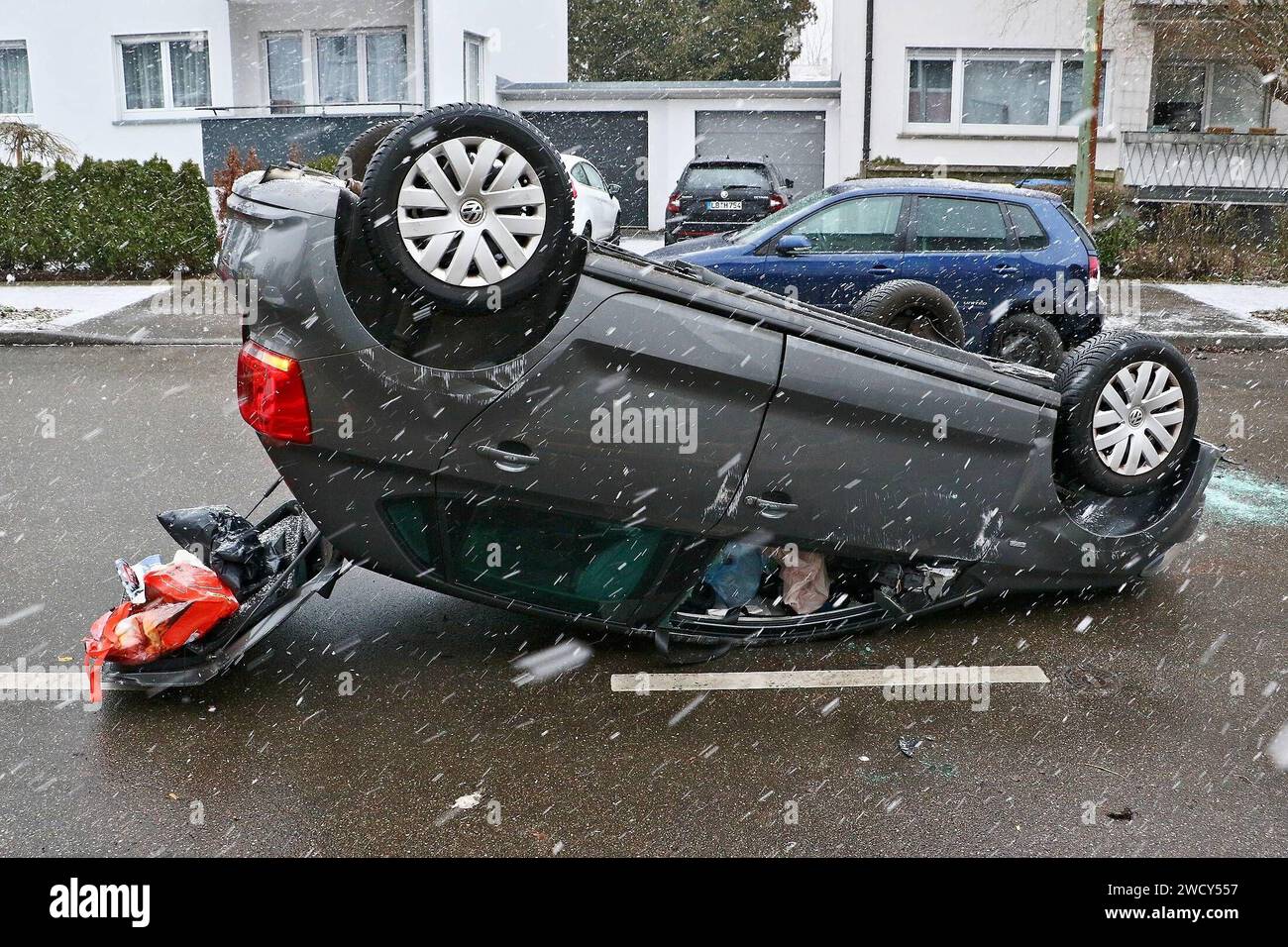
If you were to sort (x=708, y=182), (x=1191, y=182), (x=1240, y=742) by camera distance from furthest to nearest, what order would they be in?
1. (x=1191, y=182)
2. (x=708, y=182)
3. (x=1240, y=742)

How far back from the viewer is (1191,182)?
76.4 feet

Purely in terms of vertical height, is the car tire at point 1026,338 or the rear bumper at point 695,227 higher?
the rear bumper at point 695,227

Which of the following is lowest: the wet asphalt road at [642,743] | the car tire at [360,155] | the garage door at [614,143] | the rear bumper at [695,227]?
the wet asphalt road at [642,743]

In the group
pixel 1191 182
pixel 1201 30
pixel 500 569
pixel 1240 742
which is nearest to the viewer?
pixel 1240 742

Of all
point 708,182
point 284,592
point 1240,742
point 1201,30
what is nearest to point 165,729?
point 284,592

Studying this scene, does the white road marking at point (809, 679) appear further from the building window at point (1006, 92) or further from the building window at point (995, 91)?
the building window at point (1006, 92)

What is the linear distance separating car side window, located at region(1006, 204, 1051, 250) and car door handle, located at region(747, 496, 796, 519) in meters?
6.95

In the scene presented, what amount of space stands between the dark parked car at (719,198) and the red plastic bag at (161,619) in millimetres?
15668

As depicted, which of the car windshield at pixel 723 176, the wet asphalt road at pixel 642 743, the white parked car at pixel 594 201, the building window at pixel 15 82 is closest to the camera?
the wet asphalt road at pixel 642 743

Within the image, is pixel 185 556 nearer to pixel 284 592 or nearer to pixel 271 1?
pixel 284 592

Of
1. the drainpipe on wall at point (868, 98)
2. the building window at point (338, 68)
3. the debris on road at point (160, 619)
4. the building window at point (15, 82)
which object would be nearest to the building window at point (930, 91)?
the drainpipe on wall at point (868, 98)

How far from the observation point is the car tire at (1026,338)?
10.4 metres

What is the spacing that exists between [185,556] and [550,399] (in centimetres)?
141
